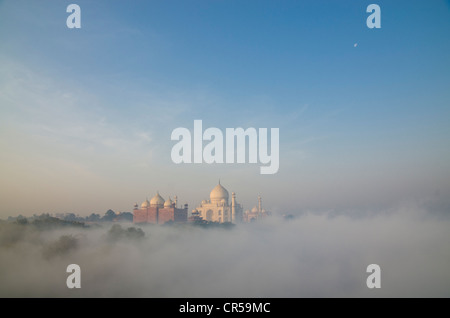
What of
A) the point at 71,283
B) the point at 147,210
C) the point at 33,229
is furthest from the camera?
the point at 147,210

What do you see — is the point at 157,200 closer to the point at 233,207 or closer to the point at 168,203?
the point at 168,203

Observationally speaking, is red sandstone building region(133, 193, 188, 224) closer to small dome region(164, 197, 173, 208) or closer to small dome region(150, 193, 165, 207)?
small dome region(164, 197, 173, 208)

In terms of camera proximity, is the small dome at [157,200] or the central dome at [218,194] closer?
the small dome at [157,200]

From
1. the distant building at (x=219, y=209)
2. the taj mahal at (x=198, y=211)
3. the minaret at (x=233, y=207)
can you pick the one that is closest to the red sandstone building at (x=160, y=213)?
the taj mahal at (x=198, y=211)

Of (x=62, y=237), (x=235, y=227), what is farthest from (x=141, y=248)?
(x=235, y=227)

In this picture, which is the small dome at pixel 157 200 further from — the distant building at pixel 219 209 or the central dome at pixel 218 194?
the central dome at pixel 218 194

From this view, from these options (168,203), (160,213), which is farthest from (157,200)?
(160,213)

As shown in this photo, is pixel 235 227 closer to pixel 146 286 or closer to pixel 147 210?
pixel 147 210
